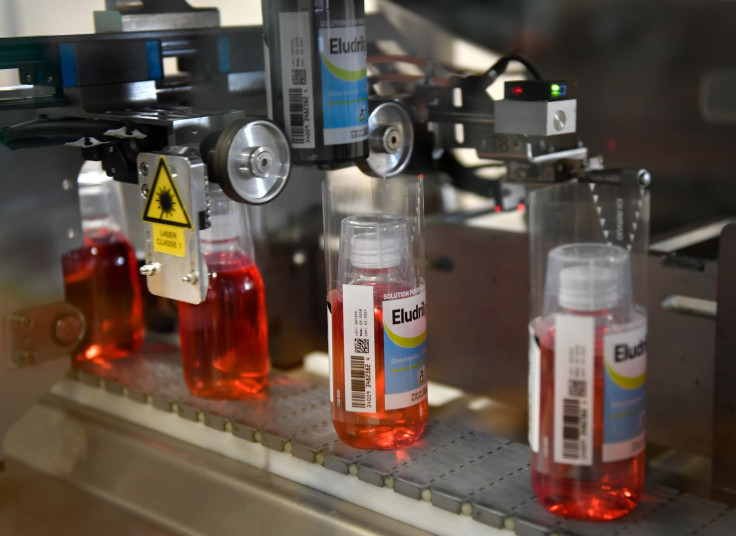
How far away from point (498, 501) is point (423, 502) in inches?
2.7

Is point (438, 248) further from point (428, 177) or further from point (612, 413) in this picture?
point (612, 413)

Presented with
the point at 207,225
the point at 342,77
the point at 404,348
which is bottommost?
the point at 404,348

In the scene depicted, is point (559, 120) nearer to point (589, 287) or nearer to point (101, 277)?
point (589, 287)

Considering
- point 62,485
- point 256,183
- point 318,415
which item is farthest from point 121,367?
point 256,183

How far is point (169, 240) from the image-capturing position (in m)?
0.78

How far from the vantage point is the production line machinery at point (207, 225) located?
0.75 m

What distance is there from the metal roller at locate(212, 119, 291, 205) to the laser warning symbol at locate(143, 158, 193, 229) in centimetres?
4

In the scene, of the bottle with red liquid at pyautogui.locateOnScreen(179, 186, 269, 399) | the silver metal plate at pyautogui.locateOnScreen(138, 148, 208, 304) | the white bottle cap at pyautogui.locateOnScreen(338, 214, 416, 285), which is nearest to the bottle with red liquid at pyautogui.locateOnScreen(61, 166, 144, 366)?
the bottle with red liquid at pyautogui.locateOnScreen(179, 186, 269, 399)

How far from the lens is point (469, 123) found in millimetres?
968

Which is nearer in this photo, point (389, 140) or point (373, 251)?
point (373, 251)

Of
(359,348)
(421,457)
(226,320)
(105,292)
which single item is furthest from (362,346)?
(105,292)

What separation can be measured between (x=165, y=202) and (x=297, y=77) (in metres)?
0.16

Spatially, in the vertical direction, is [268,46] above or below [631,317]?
above

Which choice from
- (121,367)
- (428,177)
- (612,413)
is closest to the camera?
(612,413)
